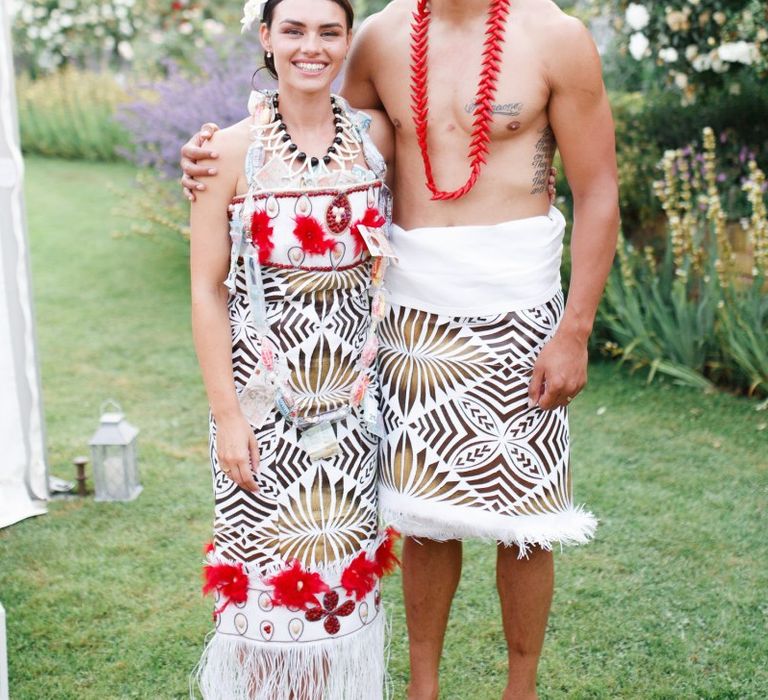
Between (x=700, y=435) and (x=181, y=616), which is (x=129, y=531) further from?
(x=700, y=435)

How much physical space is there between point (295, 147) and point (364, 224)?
8.8 inches

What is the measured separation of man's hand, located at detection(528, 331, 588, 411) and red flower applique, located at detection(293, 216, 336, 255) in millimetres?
585

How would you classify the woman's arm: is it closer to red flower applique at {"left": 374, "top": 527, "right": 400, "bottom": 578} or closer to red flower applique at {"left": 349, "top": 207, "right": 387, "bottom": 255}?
red flower applique at {"left": 349, "top": 207, "right": 387, "bottom": 255}

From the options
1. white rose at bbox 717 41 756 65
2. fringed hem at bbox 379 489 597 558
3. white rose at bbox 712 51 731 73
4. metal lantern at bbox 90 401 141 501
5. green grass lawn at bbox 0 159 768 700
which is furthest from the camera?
white rose at bbox 712 51 731 73

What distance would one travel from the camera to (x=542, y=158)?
2400 mm

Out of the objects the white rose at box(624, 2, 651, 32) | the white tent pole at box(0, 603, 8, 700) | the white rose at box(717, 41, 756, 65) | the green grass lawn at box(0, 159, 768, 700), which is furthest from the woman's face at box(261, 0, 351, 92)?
the white rose at box(624, 2, 651, 32)

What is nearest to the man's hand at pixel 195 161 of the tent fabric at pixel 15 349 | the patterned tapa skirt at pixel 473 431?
the patterned tapa skirt at pixel 473 431

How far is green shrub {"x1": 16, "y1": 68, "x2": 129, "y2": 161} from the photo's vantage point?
1295 cm

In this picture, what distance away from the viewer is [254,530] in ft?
7.50

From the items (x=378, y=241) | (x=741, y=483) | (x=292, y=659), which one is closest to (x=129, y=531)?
(x=292, y=659)

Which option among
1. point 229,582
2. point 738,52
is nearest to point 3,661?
point 229,582

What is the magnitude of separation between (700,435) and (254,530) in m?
3.06

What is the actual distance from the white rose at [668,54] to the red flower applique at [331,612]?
5.16m

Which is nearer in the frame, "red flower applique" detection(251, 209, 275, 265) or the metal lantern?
"red flower applique" detection(251, 209, 275, 265)
